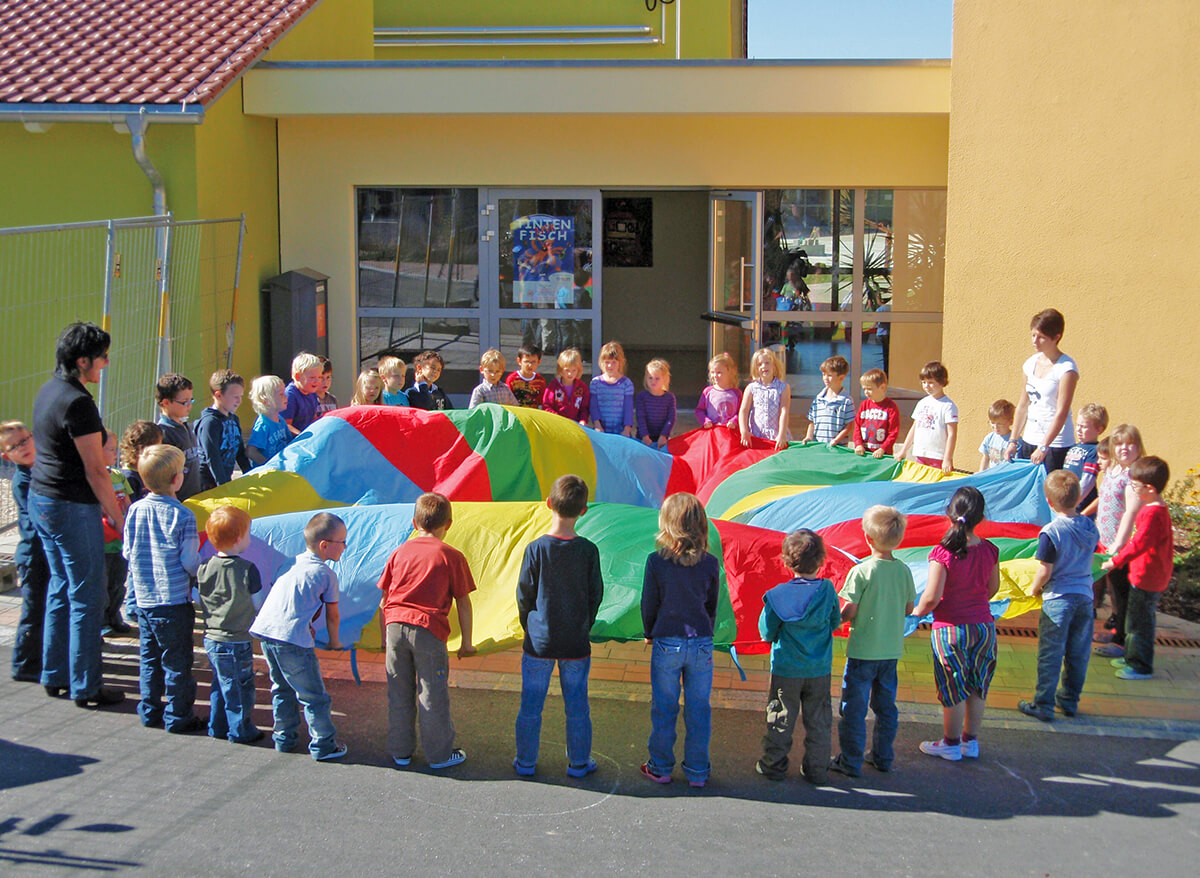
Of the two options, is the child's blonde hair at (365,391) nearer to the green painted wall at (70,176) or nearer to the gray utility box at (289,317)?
the green painted wall at (70,176)

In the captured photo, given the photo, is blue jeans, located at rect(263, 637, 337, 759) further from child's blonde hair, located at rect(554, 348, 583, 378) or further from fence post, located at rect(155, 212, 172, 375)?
fence post, located at rect(155, 212, 172, 375)

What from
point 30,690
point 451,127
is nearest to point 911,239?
point 451,127

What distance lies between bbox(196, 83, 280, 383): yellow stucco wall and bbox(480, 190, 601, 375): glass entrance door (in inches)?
85.7

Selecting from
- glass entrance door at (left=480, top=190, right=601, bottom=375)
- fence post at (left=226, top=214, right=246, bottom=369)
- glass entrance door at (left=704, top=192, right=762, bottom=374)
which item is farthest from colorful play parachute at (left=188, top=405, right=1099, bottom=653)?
glass entrance door at (left=480, top=190, right=601, bottom=375)

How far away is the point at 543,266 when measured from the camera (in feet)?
40.7

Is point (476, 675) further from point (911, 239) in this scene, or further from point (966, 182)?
point (911, 239)

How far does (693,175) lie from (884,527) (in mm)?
7580

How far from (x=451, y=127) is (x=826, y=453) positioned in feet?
20.0

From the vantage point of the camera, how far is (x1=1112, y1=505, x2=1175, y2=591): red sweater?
586 centimetres

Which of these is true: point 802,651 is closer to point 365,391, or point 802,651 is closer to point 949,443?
point 949,443

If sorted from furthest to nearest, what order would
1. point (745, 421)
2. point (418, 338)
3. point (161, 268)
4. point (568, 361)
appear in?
point (418, 338) → point (161, 268) → point (568, 361) → point (745, 421)

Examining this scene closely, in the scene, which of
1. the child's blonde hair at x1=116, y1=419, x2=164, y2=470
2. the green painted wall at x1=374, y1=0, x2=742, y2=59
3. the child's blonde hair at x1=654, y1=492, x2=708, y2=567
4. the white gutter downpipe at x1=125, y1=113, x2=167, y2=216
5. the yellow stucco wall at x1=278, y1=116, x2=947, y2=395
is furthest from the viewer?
the green painted wall at x1=374, y1=0, x2=742, y2=59

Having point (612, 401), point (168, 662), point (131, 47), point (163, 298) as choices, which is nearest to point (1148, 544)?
point (612, 401)

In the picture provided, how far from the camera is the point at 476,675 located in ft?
19.5
